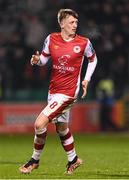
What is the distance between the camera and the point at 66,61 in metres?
11.6

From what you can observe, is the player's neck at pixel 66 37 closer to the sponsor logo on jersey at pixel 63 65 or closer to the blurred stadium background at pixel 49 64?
A: the sponsor logo on jersey at pixel 63 65

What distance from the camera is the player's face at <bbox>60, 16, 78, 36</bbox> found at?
1160cm

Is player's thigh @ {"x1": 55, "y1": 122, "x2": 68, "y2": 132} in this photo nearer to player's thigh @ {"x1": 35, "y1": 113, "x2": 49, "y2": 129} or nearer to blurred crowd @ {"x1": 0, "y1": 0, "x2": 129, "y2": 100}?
player's thigh @ {"x1": 35, "y1": 113, "x2": 49, "y2": 129}

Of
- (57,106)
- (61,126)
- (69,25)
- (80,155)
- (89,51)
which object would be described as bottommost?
(80,155)

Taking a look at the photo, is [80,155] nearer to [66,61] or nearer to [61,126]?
[61,126]

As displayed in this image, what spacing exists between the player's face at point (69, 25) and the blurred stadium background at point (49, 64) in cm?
1447

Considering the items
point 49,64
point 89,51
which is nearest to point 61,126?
point 89,51

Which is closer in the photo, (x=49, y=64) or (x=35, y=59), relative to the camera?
(x=35, y=59)

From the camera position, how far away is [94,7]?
28.1 metres

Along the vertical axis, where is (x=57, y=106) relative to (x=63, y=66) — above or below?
below

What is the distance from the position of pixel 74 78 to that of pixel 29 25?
1592 centimetres

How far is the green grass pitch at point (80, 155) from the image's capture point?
1150cm

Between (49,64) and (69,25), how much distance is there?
1496cm

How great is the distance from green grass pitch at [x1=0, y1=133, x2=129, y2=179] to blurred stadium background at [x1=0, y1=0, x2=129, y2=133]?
1.66m
